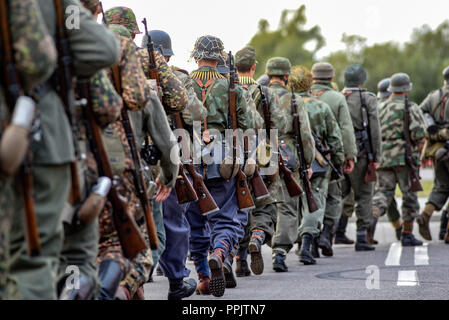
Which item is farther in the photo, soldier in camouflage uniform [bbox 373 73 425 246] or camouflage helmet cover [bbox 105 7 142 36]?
soldier in camouflage uniform [bbox 373 73 425 246]

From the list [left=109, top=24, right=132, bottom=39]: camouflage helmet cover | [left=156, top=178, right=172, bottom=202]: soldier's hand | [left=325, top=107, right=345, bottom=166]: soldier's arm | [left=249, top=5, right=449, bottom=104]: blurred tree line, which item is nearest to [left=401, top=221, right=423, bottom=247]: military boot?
[left=325, top=107, right=345, bottom=166]: soldier's arm

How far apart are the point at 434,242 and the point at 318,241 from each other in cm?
233

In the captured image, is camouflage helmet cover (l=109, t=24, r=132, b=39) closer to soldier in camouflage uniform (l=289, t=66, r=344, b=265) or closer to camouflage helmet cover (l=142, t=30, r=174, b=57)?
camouflage helmet cover (l=142, t=30, r=174, b=57)

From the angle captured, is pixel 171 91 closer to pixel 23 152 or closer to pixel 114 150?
pixel 114 150

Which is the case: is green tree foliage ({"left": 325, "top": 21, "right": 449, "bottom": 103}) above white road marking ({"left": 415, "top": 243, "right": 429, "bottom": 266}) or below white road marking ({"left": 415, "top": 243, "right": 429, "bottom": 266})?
above

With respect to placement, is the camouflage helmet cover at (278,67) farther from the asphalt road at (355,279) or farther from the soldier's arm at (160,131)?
the soldier's arm at (160,131)

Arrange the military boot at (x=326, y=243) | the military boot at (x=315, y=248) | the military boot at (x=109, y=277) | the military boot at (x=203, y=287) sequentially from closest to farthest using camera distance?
the military boot at (x=109, y=277)
the military boot at (x=203, y=287)
the military boot at (x=315, y=248)
the military boot at (x=326, y=243)

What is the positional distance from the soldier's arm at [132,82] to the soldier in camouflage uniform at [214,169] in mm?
2939

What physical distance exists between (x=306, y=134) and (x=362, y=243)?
9.23 ft

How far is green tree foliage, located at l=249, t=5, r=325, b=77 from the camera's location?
10762cm

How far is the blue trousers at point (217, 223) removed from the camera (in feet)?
27.9

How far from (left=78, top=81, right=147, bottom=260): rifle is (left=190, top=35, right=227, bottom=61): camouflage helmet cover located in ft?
11.8

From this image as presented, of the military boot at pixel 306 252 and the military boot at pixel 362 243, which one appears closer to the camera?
the military boot at pixel 306 252

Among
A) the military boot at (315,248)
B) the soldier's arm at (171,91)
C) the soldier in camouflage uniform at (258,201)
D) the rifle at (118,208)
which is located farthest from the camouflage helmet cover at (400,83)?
the rifle at (118,208)
